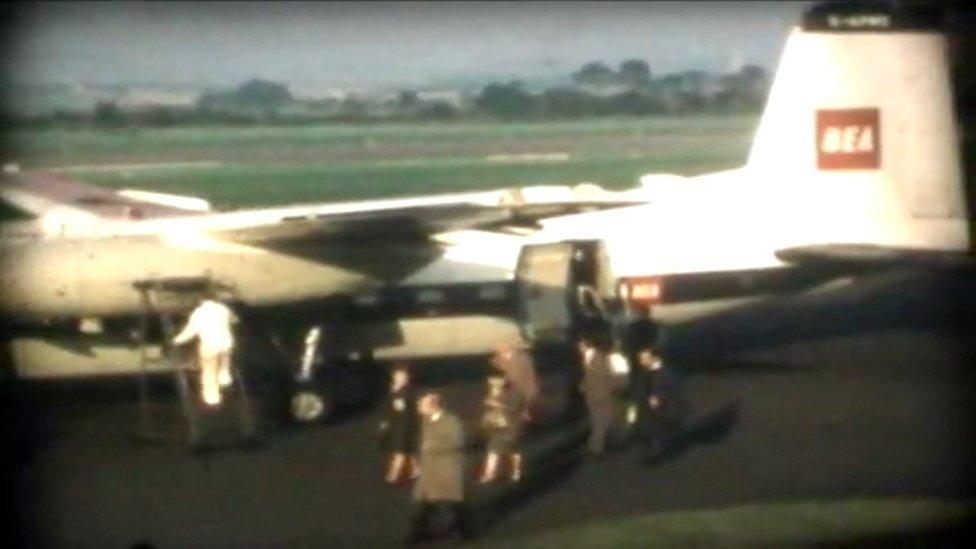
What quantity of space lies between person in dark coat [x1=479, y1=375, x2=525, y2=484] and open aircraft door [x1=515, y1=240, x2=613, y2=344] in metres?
2.88

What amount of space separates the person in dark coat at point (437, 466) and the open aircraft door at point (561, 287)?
4827mm

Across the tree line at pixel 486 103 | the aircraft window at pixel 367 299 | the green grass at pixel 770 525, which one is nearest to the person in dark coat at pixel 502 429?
the green grass at pixel 770 525

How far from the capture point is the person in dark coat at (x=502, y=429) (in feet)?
47.2

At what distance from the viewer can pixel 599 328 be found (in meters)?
17.5

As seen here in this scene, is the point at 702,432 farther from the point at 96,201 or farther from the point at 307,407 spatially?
the point at 96,201

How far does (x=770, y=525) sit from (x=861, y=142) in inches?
273

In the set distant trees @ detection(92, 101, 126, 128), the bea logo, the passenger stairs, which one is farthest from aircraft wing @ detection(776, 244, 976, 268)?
distant trees @ detection(92, 101, 126, 128)

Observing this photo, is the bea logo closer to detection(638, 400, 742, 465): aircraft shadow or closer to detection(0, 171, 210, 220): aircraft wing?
detection(638, 400, 742, 465): aircraft shadow

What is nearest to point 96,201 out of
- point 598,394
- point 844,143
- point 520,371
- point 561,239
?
point 561,239

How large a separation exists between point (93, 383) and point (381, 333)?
2.73 meters

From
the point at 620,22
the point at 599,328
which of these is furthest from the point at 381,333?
the point at 620,22

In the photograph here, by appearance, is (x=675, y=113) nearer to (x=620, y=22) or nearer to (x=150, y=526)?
(x=620, y=22)

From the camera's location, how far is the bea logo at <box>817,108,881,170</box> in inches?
738

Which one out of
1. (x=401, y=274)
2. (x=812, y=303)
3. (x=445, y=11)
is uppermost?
(x=445, y=11)
